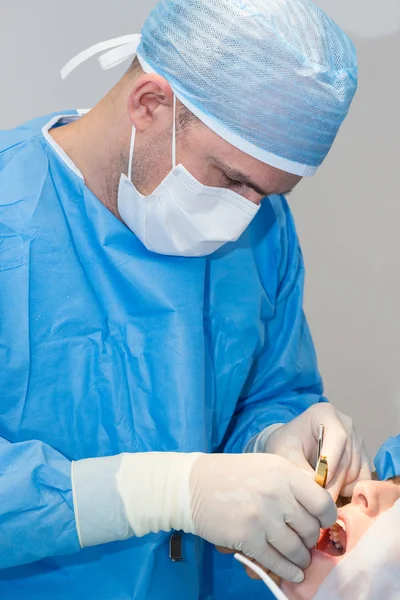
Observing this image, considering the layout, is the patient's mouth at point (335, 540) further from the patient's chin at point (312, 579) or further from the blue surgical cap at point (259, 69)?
the blue surgical cap at point (259, 69)

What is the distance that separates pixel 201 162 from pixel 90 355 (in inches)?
16.7

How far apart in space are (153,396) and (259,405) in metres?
0.40

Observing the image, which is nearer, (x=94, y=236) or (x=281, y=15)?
(x=281, y=15)

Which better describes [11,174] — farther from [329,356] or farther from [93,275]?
[329,356]

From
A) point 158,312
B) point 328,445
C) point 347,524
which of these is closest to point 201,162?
point 158,312

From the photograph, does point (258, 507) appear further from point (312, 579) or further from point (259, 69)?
point (259, 69)

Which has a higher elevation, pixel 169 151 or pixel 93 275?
pixel 169 151

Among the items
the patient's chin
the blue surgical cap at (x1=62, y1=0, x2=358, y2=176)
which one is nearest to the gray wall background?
the blue surgical cap at (x1=62, y1=0, x2=358, y2=176)

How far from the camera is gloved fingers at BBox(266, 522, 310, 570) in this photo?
1.33 metres

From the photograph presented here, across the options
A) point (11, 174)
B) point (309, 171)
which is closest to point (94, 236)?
point (11, 174)

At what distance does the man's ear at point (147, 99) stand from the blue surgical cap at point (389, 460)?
2.65 feet

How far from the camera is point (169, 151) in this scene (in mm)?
1425

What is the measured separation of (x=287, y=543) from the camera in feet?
4.36

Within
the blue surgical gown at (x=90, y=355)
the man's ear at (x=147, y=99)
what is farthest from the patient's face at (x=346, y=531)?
the man's ear at (x=147, y=99)
